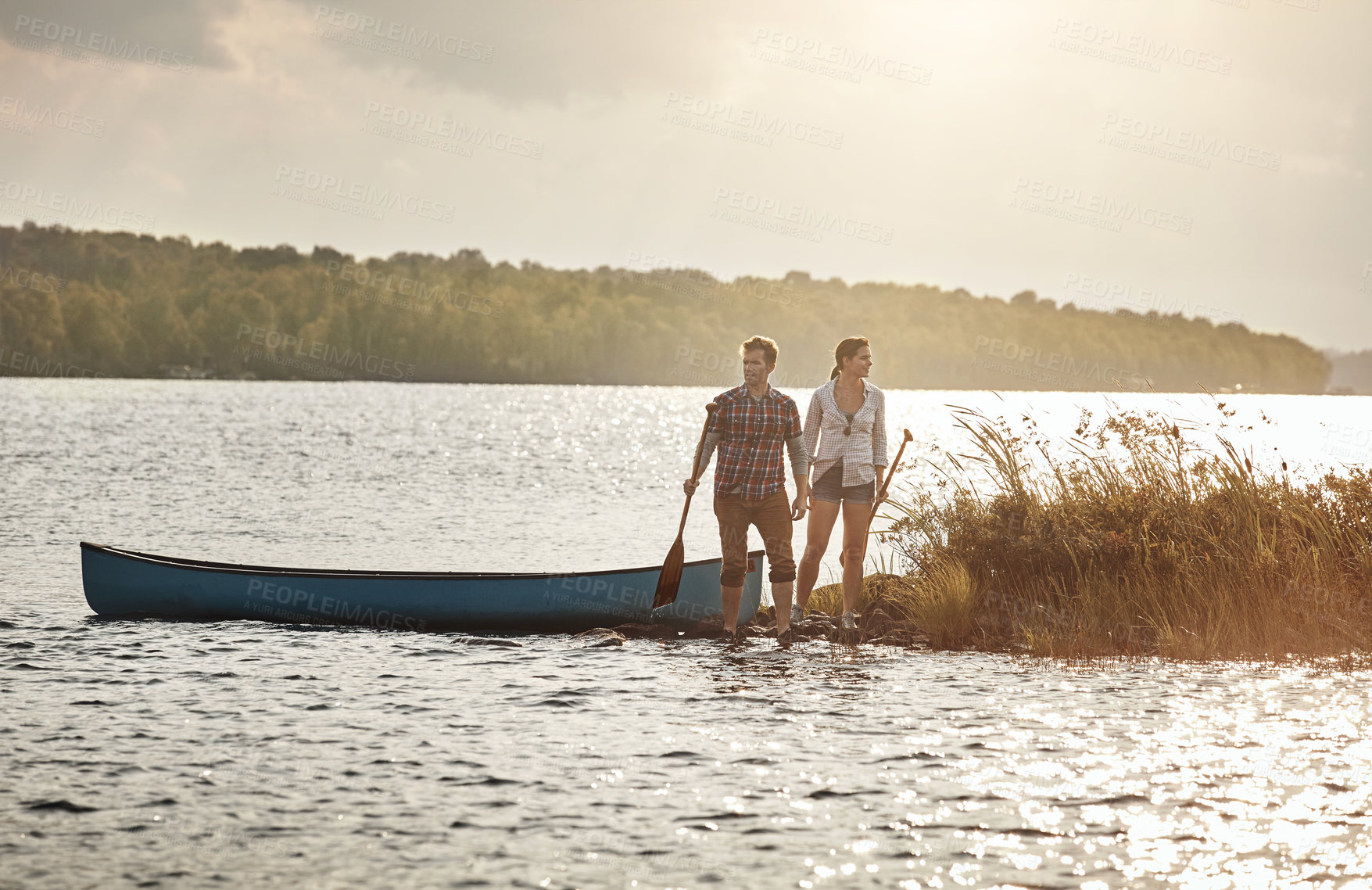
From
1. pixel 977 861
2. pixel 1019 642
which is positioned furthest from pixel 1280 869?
pixel 1019 642

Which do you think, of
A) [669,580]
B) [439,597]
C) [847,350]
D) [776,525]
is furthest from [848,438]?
[439,597]

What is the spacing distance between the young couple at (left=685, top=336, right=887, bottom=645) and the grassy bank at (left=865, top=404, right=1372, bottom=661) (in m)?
1.55

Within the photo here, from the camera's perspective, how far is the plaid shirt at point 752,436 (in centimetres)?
980

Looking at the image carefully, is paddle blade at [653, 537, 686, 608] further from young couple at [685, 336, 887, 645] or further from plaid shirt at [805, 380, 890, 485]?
plaid shirt at [805, 380, 890, 485]

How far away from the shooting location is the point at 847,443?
33.0 feet

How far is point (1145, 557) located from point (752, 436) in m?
4.04

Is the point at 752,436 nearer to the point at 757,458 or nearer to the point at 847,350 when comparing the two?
the point at 757,458

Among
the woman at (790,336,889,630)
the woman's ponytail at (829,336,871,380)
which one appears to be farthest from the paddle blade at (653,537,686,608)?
the woman's ponytail at (829,336,871,380)

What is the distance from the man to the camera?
980cm

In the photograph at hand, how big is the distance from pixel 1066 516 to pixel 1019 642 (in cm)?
135

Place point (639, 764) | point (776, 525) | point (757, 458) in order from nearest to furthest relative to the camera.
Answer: point (639, 764) → point (757, 458) → point (776, 525)

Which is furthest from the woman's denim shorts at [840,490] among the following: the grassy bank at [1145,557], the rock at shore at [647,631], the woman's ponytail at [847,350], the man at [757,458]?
the rock at shore at [647,631]

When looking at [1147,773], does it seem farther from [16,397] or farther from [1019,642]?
[16,397]

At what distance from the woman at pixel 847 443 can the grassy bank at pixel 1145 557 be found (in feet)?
4.82
